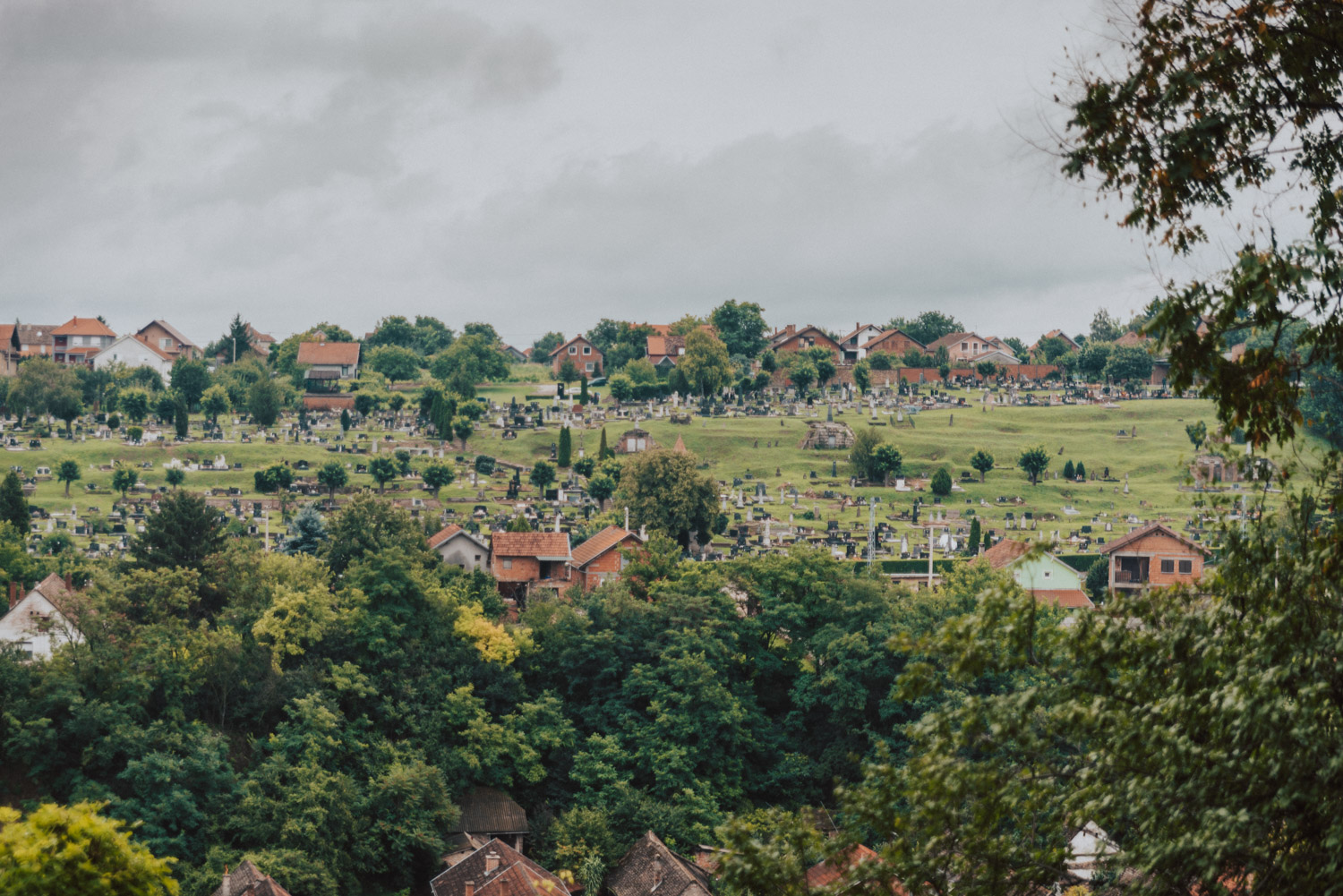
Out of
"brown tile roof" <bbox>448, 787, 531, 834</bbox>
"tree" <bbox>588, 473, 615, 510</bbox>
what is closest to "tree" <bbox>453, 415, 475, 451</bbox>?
"tree" <bbox>588, 473, 615, 510</bbox>

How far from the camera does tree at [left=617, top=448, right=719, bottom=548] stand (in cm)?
5922

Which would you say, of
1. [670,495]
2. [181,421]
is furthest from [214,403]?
[670,495]

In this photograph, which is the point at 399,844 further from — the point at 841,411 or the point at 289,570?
the point at 841,411

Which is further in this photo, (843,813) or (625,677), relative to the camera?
(625,677)

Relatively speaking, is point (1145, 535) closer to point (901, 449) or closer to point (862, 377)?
point (901, 449)

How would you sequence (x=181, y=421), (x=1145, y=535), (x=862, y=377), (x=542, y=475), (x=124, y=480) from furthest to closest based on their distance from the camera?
1. (x=862, y=377)
2. (x=181, y=421)
3. (x=542, y=475)
4. (x=124, y=480)
5. (x=1145, y=535)

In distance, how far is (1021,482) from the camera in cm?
7444

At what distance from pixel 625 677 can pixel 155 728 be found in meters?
14.8

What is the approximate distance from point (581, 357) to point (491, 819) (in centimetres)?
8035

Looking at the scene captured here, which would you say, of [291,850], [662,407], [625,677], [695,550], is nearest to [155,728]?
[291,850]

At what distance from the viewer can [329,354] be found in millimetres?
108125

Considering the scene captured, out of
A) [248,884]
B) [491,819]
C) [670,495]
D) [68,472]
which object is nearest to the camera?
[248,884]

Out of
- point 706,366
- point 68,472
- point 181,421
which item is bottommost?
point 68,472

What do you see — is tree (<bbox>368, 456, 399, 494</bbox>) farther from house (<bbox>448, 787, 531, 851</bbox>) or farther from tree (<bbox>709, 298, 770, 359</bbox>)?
tree (<bbox>709, 298, 770, 359</bbox>)
